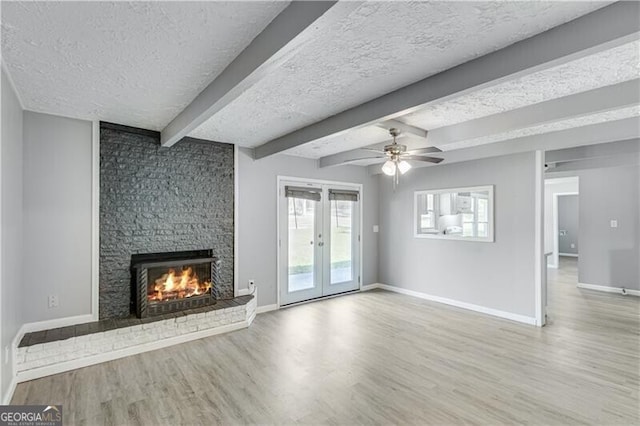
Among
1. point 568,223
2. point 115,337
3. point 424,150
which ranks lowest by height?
point 115,337

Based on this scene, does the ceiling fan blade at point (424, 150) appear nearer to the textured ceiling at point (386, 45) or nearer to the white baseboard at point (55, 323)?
the textured ceiling at point (386, 45)

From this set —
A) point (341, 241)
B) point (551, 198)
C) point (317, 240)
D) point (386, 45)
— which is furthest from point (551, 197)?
point (386, 45)

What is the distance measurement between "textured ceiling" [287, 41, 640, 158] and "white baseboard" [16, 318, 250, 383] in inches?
122

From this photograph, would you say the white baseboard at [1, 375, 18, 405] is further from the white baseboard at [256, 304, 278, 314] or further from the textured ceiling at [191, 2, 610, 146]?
the textured ceiling at [191, 2, 610, 146]

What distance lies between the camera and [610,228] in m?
6.20

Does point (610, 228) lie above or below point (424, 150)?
below

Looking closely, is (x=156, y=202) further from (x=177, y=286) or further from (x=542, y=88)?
(x=542, y=88)

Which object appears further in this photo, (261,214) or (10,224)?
(261,214)

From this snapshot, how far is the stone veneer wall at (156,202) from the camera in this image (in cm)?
369

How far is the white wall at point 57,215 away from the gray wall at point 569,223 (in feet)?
43.9

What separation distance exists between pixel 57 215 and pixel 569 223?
1382 centimetres

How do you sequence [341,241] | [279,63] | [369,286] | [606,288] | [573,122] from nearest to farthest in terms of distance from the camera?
[279,63] → [573,122] → [341,241] → [606,288] → [369,286]

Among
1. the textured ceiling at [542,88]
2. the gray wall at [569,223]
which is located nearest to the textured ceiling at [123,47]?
the textured ceiling at [542,88]

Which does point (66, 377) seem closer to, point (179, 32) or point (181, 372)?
point (181, 372)
